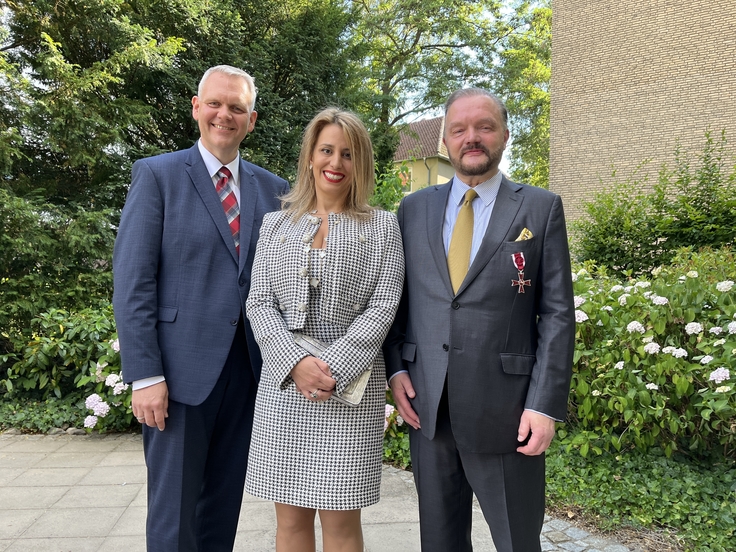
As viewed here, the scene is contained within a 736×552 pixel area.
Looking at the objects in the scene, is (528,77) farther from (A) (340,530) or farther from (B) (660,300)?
(A) (340,530)

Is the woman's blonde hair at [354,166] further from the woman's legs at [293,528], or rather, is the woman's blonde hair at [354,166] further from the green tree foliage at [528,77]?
the green tree foliage at [528,77]

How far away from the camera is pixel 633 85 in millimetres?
14766

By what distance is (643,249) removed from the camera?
10141 millimetres

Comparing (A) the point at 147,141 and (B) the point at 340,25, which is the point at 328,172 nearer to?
(A) the point at 147,141

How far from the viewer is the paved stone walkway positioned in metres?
2.90

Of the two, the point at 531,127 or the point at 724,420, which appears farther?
the point at 531,127

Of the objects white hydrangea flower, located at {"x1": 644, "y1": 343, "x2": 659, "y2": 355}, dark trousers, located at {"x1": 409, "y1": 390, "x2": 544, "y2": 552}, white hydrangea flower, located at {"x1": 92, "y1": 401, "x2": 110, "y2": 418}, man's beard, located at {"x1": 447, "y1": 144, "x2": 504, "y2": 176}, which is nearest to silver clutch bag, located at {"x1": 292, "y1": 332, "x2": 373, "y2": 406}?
dark trousers, located at {"x1": 409, "y1": 390, "x2": 544, "y2": 552}

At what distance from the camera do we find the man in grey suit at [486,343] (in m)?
1.88

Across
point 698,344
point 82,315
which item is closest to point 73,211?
point 82,315

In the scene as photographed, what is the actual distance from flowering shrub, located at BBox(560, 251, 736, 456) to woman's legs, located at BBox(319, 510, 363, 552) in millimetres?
1962

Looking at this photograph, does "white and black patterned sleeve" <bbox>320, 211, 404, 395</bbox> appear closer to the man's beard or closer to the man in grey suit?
the man in grey suit

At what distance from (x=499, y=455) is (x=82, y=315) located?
4784mm

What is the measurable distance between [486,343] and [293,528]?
0.99m

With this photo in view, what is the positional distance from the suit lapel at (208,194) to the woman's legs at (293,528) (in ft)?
3.21
